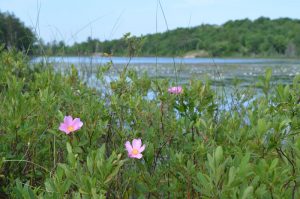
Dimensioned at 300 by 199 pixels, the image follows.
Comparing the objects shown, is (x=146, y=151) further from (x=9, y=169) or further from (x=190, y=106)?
(x=9, y=169)

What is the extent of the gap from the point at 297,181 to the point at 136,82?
1547 millimetres

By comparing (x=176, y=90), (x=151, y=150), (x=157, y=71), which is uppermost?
(x=176, y=90)

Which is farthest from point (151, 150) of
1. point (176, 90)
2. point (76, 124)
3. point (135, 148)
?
point (176, 90)

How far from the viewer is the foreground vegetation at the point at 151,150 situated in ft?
3.89

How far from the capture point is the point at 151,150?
1450 mm

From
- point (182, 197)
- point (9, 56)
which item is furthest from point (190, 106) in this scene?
point (9, 56)

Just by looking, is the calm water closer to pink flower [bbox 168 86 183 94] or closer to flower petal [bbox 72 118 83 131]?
pink flower [bbox 168 86 183 94]

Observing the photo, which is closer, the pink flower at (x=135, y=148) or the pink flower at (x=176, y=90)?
the pink flower at (x=135, y=148)

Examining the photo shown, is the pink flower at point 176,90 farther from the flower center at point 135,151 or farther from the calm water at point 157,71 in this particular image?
the flower center at point 135,151

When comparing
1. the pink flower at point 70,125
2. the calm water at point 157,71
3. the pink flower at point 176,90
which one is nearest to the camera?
the pink flower at point 70,125

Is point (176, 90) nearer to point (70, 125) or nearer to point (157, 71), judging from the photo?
point (70, 125)

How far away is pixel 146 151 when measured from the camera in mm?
1497

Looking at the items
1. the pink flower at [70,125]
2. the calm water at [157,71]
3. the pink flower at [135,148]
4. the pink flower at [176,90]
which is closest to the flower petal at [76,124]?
the pink flower at [70,125]

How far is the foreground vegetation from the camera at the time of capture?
3.89ft
